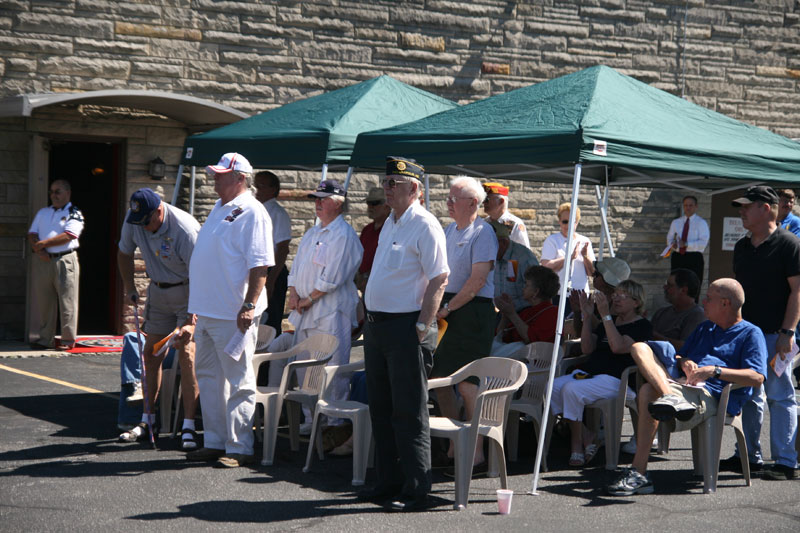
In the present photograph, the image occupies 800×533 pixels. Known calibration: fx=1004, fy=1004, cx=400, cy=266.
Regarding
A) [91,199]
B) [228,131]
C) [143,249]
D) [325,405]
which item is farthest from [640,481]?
[91,199]

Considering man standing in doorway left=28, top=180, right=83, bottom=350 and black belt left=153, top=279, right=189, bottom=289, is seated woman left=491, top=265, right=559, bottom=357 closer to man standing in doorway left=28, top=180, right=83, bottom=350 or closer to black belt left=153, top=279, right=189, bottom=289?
black belt left=153, top=279, right=189, bottom=289

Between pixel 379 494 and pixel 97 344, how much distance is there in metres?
6.58

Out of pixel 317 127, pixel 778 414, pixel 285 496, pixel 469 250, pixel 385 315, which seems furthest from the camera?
pixel 317 127

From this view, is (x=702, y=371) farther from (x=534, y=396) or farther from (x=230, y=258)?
(x=230, y=258)

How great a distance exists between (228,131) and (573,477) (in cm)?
482

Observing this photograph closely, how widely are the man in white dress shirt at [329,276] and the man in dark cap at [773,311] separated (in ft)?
8.71

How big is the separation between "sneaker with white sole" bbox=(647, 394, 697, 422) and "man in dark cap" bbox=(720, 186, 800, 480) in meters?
0.77

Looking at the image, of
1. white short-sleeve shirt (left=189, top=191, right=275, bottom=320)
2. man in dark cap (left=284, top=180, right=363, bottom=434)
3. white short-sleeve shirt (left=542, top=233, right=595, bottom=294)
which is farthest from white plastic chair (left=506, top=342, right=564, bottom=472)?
white short-sleeve shirt (left=542, top=233, right=595, bottom=294)

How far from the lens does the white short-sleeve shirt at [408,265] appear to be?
537cm

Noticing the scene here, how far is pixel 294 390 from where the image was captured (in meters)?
6.81

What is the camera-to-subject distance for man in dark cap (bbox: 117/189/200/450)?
6648 millimetres

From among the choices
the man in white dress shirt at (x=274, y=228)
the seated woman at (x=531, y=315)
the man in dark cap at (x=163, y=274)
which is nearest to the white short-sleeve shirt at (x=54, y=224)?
the man in white dress shirt at (x=274, y=228)

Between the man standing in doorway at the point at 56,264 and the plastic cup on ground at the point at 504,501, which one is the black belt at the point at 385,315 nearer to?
the plastic cup on ground at the point at 504,501

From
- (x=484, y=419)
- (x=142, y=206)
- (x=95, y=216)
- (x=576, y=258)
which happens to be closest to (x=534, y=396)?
(x=484, y=419)
